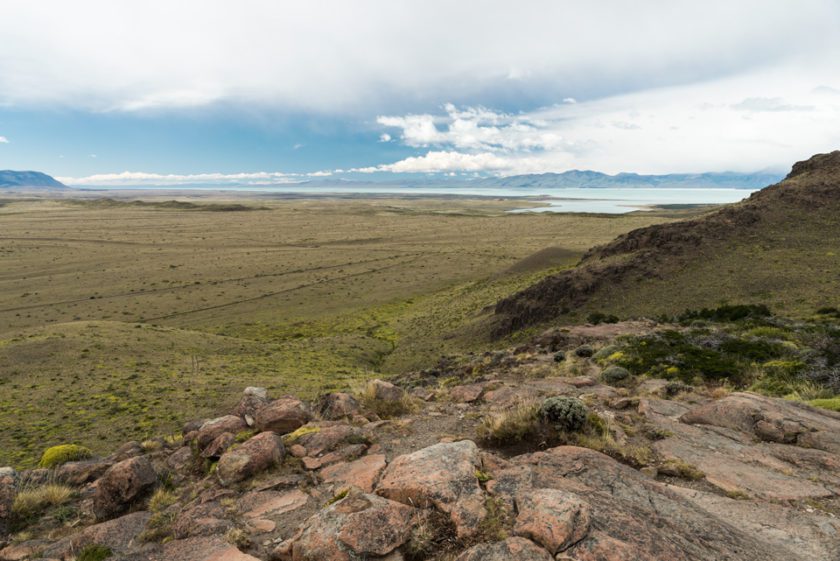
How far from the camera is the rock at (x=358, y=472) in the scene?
27.4ft

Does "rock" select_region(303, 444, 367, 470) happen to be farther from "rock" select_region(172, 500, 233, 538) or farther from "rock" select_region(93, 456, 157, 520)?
"rock" select_region(93, 456, 157, 520)

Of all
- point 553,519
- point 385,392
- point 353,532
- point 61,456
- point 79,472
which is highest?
point 553,519

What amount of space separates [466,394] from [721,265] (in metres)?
29.3

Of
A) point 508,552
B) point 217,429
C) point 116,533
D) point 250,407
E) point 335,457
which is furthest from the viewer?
point 250,407

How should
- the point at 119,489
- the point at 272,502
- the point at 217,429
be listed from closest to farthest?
the point at 272,502, the point at 119,489, the point at 217,429

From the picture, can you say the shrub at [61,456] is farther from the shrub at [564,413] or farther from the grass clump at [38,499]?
the shrub at [564,413]

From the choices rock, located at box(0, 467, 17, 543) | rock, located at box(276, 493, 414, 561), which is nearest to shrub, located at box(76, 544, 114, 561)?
rock, located at box(0, 467, 17, 543)

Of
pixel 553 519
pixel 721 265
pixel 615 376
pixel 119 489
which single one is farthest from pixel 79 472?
pixel 721 265

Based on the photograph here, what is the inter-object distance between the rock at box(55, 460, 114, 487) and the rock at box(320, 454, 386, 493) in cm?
702

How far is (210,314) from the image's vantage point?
55.0 meters

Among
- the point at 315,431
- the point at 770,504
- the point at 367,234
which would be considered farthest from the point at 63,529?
the point at 367,234

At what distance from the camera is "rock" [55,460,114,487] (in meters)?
11.0

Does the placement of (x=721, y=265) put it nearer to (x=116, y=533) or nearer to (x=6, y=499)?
(x=116, y=533)

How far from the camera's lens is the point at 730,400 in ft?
38.2
